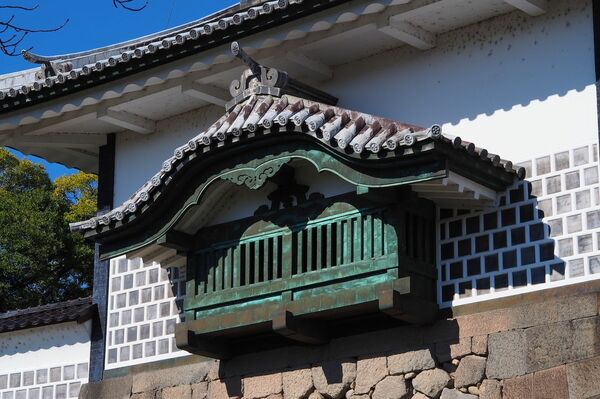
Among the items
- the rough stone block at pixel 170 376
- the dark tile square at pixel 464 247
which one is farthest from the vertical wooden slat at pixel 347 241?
the rough stone block at pixel 170 376

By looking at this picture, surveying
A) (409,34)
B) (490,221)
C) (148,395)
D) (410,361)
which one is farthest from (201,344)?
(409,34)

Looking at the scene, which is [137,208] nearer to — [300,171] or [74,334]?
[300,171]

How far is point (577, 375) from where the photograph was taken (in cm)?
1002

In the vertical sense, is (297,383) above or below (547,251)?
below

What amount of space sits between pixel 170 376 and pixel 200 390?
16.7 inches

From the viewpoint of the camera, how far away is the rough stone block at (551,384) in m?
10.1

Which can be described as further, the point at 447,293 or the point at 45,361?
the point at 45,361

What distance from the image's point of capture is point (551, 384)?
10156 mm

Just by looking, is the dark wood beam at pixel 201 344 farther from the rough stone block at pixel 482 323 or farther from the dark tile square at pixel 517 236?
the dark tile square at pixel 517 236

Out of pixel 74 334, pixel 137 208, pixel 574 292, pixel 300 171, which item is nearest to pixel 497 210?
pixel 574 292

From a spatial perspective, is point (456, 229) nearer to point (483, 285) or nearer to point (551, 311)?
point (483, 285)

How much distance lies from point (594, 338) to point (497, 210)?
1494 millimetres

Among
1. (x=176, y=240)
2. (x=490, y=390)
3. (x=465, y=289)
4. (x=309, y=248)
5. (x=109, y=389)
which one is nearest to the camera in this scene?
(x=490, y=390)

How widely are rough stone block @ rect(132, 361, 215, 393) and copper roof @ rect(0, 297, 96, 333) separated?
98 cm
